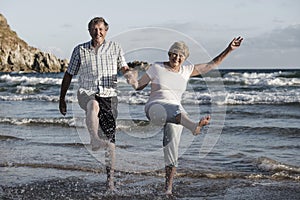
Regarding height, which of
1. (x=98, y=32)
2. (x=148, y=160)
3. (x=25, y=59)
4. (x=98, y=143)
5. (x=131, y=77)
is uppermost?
(x=98, y=32)

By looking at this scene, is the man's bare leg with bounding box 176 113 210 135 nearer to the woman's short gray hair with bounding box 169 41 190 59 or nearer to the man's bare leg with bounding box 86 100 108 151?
the woman's short gray hair with bounding box 169 41 190 59

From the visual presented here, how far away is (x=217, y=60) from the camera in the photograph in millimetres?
5863

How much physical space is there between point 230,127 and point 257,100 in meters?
7.79

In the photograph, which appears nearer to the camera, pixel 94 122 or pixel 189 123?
pixel 189 123

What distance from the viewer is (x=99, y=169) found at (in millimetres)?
7504

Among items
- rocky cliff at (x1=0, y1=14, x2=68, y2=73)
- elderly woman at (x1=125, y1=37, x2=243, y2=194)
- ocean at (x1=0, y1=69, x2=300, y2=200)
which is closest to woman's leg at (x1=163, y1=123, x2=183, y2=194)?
elderly woman at (x1=125, y1=37, x2=243, y2=194)

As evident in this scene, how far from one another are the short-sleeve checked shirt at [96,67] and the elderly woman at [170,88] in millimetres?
244

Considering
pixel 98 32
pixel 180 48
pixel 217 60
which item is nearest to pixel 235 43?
pixel 217 60

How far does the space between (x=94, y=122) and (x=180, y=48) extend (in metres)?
1.33

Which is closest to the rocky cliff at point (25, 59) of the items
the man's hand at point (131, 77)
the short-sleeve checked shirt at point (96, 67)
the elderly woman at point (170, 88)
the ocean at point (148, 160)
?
the ocean at point (148, 160)

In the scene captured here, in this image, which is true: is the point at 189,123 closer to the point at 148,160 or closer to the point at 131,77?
the point at 131,77

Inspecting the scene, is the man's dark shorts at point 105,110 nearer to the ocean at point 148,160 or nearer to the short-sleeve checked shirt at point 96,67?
the short-sleeve checked shirt at point 96,67

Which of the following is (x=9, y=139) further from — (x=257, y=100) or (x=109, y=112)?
(x=257, y=100)

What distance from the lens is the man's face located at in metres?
5.84
